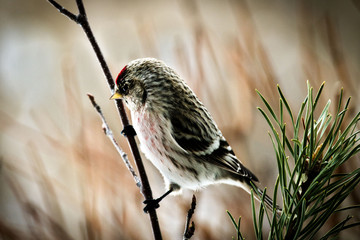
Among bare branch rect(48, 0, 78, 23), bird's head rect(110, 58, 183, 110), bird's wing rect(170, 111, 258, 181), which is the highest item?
bare branch rect(48, 0, 78, 23)

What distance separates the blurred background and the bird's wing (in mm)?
84

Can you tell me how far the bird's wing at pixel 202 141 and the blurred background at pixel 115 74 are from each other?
0.28 feet

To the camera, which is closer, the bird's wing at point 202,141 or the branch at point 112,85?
the branch at point 112,85

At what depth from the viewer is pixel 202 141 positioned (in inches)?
58.3

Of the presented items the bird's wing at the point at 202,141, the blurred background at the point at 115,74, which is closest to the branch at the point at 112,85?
the blurred background at the point at 115,74

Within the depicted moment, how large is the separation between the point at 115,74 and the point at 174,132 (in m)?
0.39

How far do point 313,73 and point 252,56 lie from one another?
241mm

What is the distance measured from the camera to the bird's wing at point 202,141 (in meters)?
1.44

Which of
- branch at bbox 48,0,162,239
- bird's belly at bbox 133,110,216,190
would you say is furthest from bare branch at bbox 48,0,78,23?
bird's belly at bbox 133,110,216,190

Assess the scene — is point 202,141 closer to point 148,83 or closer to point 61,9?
point 148,83

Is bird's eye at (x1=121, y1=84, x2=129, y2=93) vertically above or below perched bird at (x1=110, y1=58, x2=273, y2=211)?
above

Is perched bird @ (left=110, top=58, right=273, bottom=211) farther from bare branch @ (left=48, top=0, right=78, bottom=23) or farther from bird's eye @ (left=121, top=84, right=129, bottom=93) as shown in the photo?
bare branch @ (left=48, top=0, right=78, bottom=23)

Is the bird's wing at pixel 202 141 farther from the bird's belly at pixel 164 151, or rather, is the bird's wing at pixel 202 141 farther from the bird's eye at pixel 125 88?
the bird's eye at pixel 125 88

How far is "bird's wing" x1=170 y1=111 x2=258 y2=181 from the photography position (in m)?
1.44
